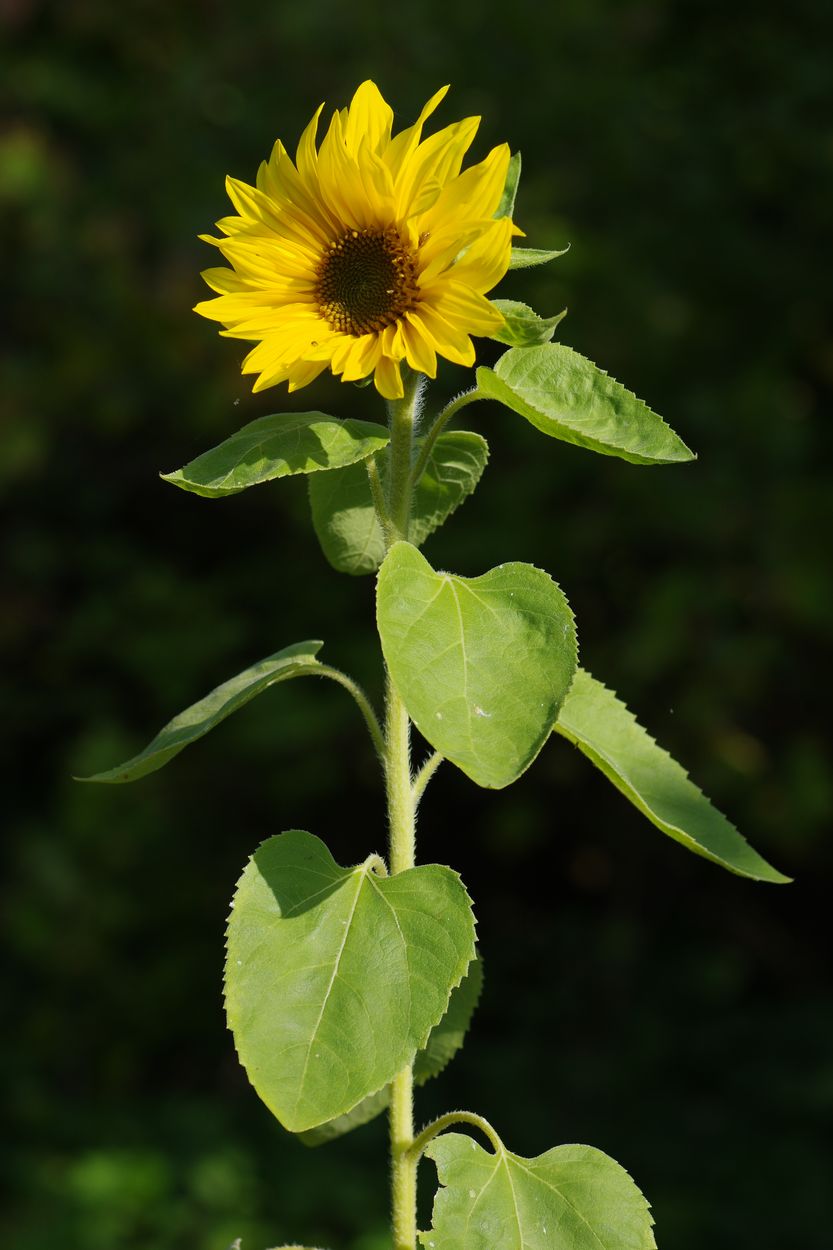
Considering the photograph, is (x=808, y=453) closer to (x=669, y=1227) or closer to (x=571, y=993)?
(x=571, y=993)

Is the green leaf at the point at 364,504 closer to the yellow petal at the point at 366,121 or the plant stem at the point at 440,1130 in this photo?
the yellow petal at the point at 366,121

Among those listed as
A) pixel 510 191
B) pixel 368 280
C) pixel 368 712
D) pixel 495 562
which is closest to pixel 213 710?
pixel 368 712

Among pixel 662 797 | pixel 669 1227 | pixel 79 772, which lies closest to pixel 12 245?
pixel 79 772

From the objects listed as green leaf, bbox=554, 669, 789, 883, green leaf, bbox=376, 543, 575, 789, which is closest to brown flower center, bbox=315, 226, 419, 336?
green leaf, bbox=376, 543, 575, 789

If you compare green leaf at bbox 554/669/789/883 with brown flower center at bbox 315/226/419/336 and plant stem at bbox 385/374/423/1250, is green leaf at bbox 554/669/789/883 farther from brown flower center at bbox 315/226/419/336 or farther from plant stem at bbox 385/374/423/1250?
brown flower center at bbox 315/226/419/336

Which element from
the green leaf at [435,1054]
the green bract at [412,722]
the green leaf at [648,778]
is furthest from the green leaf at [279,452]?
the green leaf at [435,1054]

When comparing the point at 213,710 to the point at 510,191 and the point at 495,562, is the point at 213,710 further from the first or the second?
the point at 495,562
